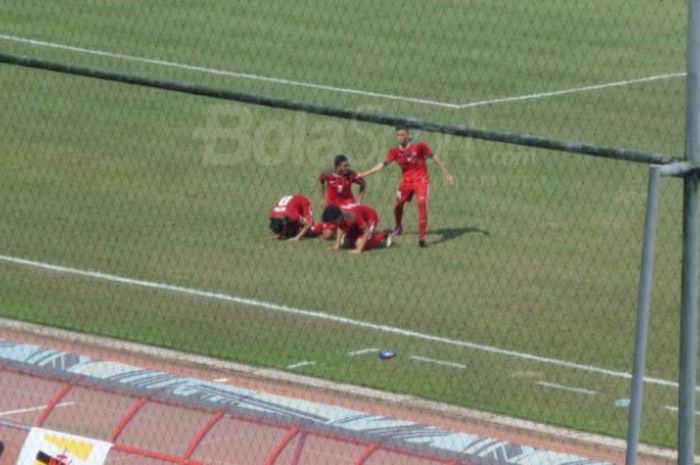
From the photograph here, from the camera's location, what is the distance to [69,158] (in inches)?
949

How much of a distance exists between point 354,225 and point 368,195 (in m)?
2.49

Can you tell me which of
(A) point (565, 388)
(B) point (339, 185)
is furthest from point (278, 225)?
(A) point (565, 388)

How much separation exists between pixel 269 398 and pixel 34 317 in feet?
15.9

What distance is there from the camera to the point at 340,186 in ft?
69.3

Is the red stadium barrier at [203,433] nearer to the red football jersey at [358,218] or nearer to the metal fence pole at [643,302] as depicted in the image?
the metal fence pole at [643,302]

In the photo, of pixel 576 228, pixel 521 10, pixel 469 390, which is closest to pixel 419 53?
pixel 521 10

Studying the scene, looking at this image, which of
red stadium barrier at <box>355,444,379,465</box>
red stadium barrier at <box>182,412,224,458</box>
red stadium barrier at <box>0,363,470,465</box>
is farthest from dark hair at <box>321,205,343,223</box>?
red stadium barrier at <box>355,444,379,465</box>

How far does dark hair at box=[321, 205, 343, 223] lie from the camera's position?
2064 centimetres

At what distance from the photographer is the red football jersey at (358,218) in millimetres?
20688

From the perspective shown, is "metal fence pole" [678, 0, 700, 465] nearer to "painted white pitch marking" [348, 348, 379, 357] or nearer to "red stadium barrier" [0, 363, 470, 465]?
"red stadium barrier" [0, 363, 470, 465]

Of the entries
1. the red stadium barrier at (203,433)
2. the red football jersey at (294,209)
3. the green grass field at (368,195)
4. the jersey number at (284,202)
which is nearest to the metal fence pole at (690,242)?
the red stadium barrier at (203,433)

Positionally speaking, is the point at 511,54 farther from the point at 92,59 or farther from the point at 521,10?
the point at 92,59

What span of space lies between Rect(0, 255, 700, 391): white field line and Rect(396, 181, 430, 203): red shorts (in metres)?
2.77

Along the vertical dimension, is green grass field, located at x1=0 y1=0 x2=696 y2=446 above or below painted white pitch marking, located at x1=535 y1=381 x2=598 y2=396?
above
